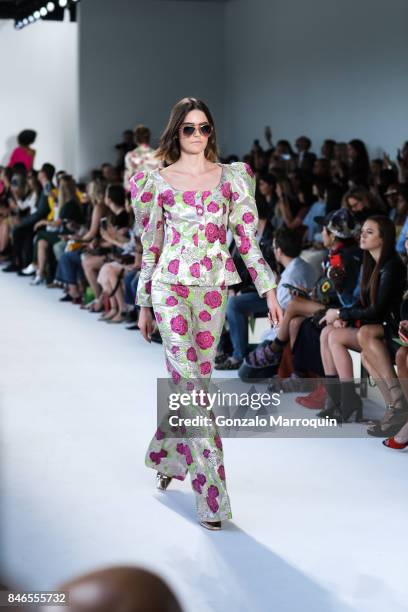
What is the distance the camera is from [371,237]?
404 centimetres

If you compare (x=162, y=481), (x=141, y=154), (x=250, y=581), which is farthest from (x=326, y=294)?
(x=141, y=154)

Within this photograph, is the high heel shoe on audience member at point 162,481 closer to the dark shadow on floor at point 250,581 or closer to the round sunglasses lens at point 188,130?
the dark shadow on floor at point 250,581

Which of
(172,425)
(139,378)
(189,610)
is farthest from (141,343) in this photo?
(189,610)

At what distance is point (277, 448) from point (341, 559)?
1.20 meters

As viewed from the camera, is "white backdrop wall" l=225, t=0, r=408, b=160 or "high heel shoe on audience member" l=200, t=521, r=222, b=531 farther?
"white backdrop wall" l=225, t=0, r=408, b=160

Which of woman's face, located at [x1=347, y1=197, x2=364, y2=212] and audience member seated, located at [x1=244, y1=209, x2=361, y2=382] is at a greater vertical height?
woman's face, located at [x1=347, y1=197, x2=364, y2=212]

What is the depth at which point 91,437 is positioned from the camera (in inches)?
159

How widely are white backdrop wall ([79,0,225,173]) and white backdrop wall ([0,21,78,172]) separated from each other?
2077 millimetres

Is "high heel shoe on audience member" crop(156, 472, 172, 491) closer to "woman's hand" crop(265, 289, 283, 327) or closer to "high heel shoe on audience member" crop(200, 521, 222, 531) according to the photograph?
"high heel shoe on audience member" crop(200, 521, 222, 531)

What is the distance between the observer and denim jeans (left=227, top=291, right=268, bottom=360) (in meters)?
5.36

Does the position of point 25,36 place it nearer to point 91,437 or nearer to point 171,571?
point 91,437

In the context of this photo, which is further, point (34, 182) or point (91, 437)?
point (34, 182)

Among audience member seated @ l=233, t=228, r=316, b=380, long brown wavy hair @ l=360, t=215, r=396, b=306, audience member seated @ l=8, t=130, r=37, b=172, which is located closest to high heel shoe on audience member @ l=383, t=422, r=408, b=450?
long brown wavy hair @ l=360, t=215, r=396, b=306

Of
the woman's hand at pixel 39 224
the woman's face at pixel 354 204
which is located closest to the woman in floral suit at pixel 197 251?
the woman's face at pixel 354 204
